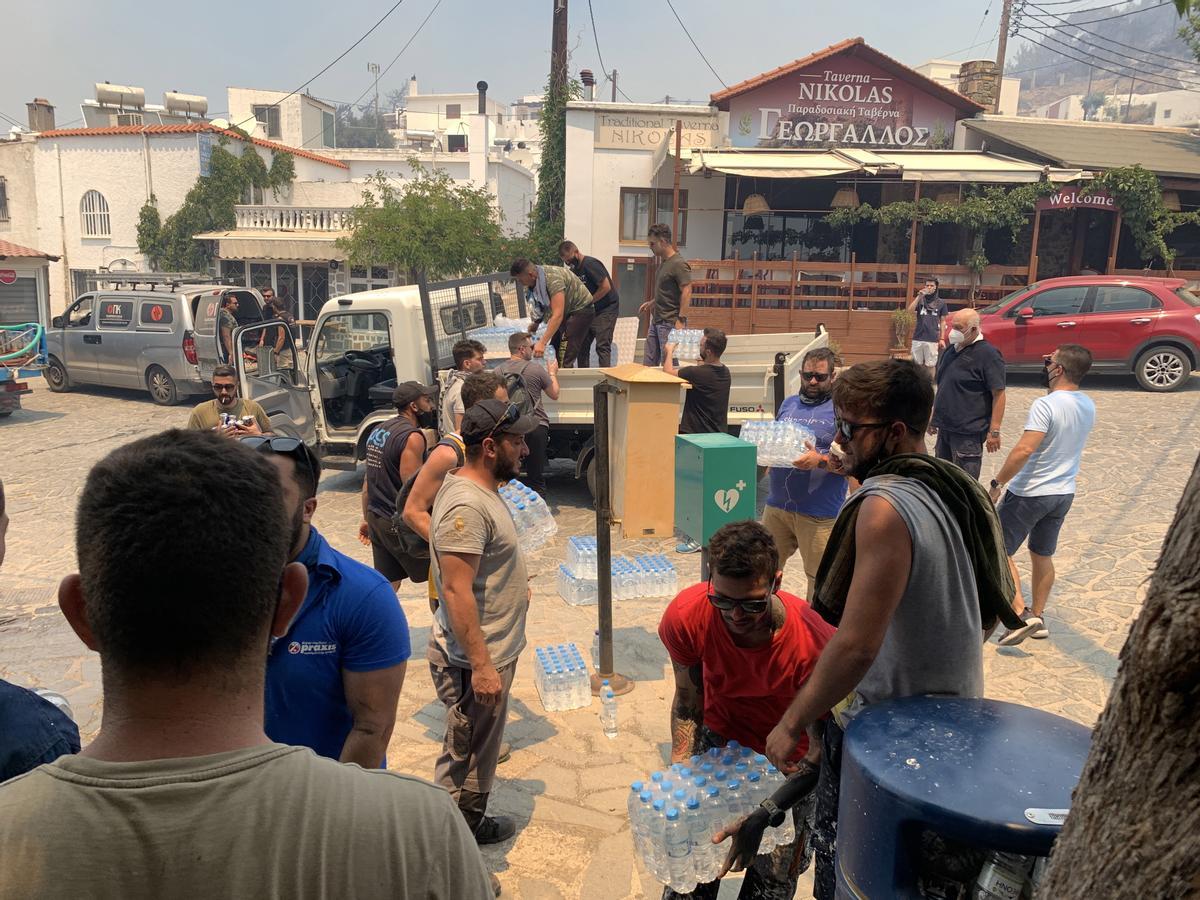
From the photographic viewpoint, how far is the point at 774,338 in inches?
429

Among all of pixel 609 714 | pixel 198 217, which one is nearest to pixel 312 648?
pixel 609 714

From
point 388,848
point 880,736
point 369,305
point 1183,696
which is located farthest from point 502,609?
point 369,305

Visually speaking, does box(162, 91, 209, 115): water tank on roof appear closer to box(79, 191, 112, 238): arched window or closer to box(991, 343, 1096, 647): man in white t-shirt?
box(79, 191, 112, 238): arched window

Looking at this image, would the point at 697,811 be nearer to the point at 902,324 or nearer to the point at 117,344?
the point at 902,324

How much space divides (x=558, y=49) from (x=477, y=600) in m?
20.5

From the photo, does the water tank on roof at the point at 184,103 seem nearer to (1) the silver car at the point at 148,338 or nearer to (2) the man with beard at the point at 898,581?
(1) the silver car at the point at 148,338

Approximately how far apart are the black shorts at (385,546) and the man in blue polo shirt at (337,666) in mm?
2798

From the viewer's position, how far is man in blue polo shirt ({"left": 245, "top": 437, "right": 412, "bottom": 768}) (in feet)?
8.23

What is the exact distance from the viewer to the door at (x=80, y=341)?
16484 millimetres

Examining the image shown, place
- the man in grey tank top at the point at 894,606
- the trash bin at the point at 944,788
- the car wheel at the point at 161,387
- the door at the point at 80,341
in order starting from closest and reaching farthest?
1. the trash bin at the point at 944,788
2. the man in grey tank top at the point at 894,606
3. the car wheel at the point at 161,387
4. the door at the point at 80,341

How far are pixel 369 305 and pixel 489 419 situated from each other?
6428 mm

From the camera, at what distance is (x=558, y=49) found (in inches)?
843

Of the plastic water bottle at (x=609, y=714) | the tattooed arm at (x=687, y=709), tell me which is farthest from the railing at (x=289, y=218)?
the tattooed arm at (x=687, y=709)

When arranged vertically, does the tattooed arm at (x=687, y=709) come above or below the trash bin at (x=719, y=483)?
below
